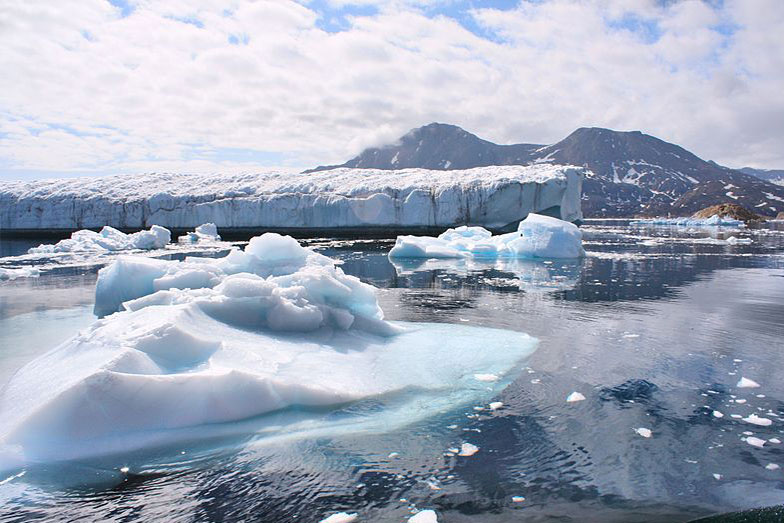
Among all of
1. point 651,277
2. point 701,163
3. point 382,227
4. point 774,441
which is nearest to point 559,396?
point 774,441

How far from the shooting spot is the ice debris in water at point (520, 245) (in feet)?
59.3

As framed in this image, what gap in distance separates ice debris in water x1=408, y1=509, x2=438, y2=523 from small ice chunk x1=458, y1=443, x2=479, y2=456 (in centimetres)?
73

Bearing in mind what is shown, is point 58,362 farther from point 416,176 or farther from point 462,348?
point 416,176

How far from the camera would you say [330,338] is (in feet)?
19.3

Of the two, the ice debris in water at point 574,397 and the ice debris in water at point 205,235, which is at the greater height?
the ice debris in water at point 205,235

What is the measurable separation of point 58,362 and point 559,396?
4329mm

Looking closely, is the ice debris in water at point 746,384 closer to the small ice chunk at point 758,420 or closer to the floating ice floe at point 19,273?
the small ice chunk at point 758,420

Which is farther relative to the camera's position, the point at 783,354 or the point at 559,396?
the point at 783,354

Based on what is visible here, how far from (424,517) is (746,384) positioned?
12.2ft

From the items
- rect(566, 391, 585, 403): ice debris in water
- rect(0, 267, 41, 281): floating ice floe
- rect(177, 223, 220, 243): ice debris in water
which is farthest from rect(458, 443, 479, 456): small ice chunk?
rect(177, 223, 220, 243): ice debris in water

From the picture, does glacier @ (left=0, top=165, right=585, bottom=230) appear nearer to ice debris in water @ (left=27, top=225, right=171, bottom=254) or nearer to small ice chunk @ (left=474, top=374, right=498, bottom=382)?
ice debris in water @ (left=27, top=225, right=171, bottom=254)

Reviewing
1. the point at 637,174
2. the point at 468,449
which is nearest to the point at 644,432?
the point at 468,449

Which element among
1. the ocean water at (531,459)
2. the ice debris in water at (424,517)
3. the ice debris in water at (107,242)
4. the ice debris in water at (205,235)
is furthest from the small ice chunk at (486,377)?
the ice debris in water at (205,235)

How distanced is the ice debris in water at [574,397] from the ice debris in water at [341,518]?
2.41 m
